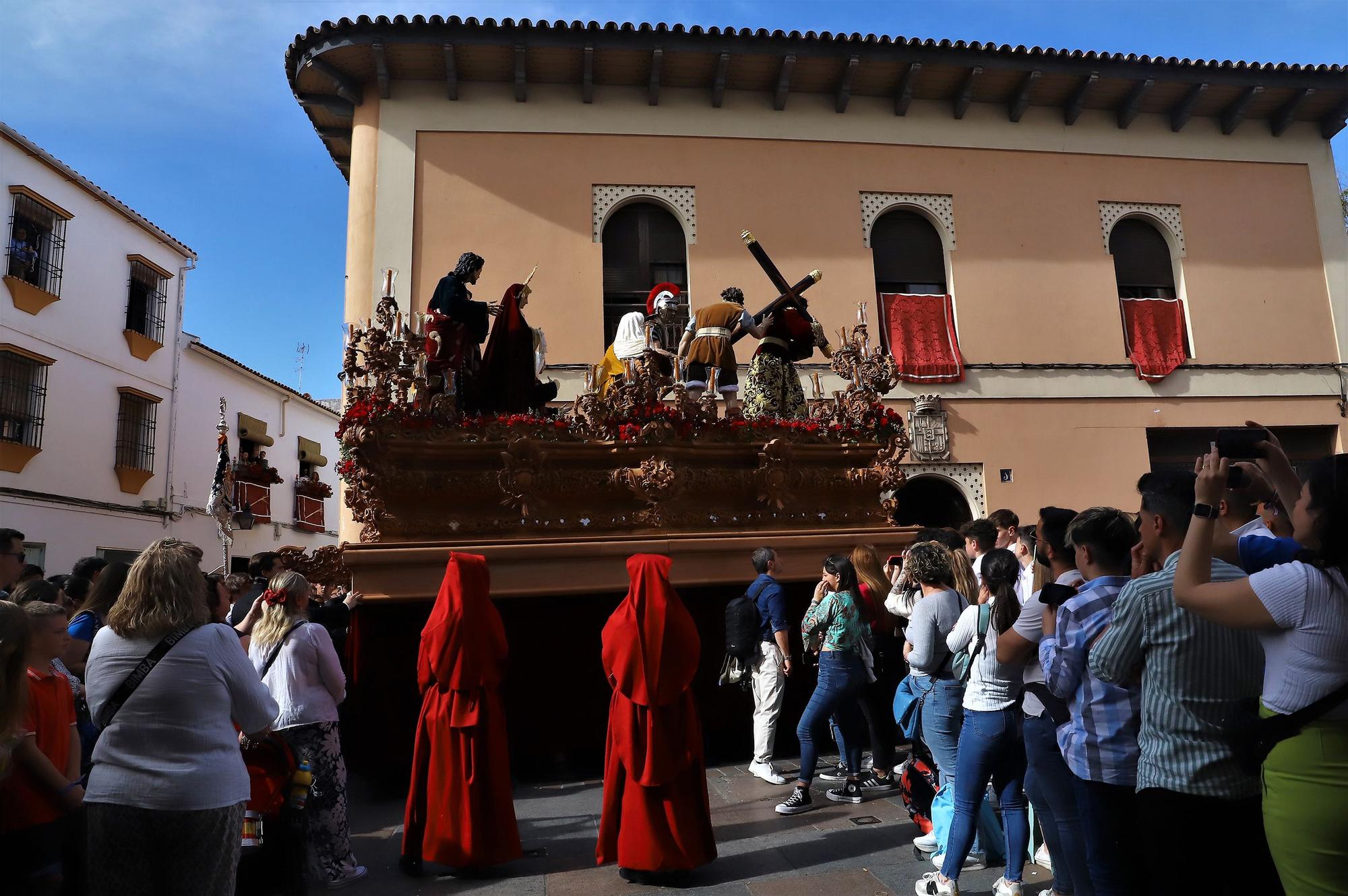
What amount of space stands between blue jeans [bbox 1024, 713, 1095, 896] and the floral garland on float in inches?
155

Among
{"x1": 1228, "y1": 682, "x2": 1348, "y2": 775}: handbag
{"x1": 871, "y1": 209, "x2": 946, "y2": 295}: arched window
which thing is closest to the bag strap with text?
{"x1": 1228, "y1": 682, "x2": 1348, "y2": 775}: handbag

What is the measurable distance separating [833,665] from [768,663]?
78 centimetres

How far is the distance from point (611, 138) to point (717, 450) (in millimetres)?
6657

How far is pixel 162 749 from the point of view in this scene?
2.74 metres

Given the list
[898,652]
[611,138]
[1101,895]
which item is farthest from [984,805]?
[611,138]

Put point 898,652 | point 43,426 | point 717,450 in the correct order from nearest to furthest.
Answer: point 898,652, point 717,450, point 43,426

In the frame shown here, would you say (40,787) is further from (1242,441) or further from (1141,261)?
(1141,261)

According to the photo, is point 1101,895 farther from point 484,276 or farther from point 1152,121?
point 1152,121

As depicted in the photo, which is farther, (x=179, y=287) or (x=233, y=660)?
(x=179, y=287)

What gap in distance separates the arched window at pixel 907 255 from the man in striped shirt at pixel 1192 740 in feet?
34.6

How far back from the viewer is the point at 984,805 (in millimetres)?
4602

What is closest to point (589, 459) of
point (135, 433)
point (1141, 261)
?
point (1141, 261)

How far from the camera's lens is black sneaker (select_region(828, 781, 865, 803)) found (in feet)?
18.9

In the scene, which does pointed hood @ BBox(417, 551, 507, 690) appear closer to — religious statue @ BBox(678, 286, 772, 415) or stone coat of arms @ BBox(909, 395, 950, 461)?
religious statue @ BBox(678, 286, 772, 415)
